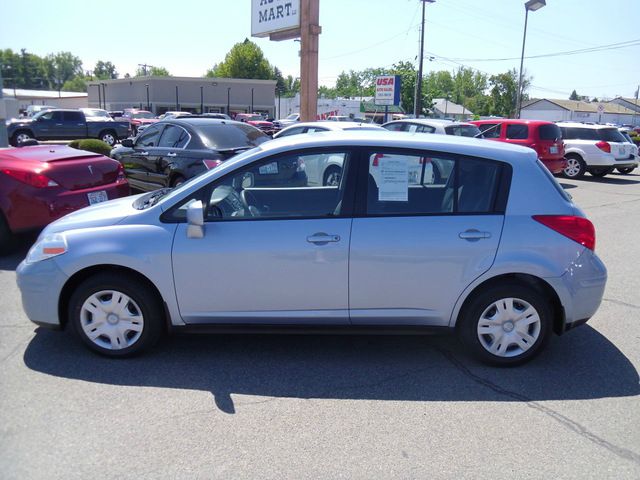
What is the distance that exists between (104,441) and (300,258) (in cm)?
168

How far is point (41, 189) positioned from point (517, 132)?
1252 cm

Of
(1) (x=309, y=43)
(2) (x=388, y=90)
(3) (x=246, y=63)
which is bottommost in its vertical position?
(2) (x=388, y=90)

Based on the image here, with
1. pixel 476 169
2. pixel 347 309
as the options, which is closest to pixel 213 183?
pixel 347 309

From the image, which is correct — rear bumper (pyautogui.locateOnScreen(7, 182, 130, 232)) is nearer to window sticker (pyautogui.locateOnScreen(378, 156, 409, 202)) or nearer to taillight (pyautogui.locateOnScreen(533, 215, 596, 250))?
window sticker (pyautogui.locateOnScreen(378, 156, 409, 202))

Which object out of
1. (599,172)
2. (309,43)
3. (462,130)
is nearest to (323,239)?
(462,130)

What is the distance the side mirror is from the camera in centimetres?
381

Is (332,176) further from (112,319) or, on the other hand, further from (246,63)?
(246,63)

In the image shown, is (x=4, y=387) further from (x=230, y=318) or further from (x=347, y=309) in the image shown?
(x=347, y=309)

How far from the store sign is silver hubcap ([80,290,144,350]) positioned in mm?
15061

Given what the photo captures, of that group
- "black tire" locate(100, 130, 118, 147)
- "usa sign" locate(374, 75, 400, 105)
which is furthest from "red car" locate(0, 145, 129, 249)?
"usa sign" locate(374, 75, 400, 105)

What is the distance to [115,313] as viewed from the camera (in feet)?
13.4

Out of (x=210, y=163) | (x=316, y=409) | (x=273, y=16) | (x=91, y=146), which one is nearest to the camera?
(x=316, y=409)

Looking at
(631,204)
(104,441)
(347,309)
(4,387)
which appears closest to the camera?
(104,441)

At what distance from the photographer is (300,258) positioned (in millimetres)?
3904
